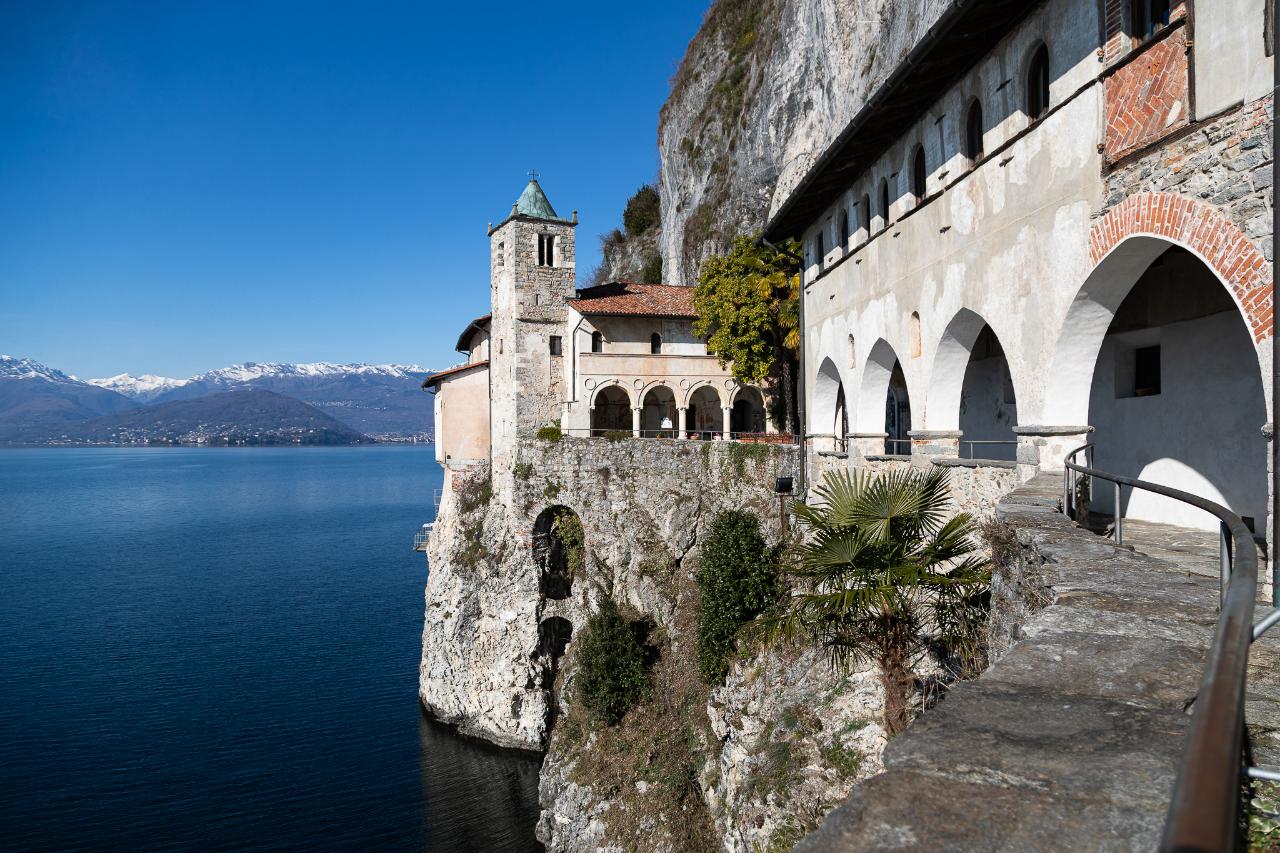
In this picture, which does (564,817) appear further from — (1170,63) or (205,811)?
(1170,63)

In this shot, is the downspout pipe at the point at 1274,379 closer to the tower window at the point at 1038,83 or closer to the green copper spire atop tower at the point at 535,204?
the tower window at the point at 1038,83

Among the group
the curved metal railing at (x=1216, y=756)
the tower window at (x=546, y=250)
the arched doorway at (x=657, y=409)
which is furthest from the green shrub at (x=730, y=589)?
the curved metal railing at (x=1216, y=756)

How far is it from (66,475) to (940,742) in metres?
196

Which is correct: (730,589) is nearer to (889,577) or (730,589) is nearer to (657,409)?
(889,577)

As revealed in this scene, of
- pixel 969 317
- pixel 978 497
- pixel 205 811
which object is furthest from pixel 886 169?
pixel 205 811

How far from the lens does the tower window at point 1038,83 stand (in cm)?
1061

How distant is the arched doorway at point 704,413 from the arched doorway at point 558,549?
9626mm

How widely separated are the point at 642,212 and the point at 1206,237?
68.3 m

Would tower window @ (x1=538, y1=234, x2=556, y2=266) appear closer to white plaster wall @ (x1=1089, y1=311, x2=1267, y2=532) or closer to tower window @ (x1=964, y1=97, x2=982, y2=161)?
tower window @ (x1=964, y1=97, x2=982, y2=161)

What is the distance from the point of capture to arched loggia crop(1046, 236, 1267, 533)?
388 inches

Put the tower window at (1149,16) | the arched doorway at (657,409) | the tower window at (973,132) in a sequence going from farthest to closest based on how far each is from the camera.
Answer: the arched doorway at (657,409), the tower window at (973,132), the tower window at (1149,16)

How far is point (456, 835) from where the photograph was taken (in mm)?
25984

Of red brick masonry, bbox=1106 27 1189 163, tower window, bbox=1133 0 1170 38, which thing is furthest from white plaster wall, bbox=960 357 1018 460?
tower window, bbox=1133 0 1170 38

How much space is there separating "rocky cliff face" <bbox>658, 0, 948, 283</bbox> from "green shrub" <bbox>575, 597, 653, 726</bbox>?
67.6 ft
